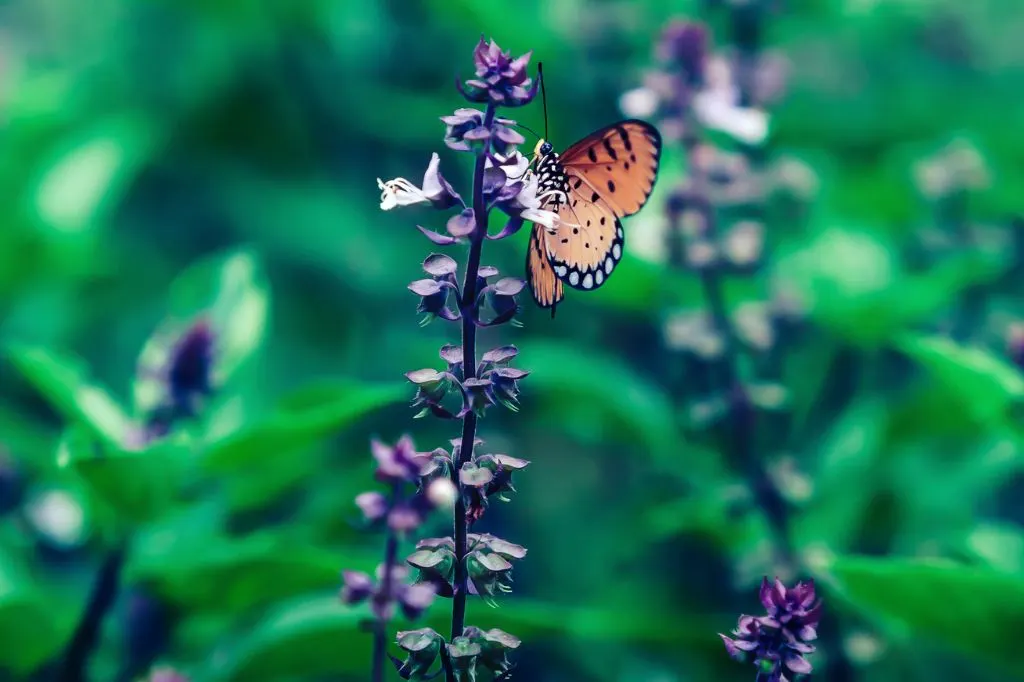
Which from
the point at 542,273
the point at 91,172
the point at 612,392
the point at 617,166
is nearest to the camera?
the point at 542,273

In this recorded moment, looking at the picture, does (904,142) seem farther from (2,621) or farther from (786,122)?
(2,621)

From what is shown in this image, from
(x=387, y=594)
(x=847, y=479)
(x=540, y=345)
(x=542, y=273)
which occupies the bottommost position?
(x=387, y=594)

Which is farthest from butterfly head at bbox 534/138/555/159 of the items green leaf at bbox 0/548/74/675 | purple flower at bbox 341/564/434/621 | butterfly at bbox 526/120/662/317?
green leaf at bbox 0/548/74/675

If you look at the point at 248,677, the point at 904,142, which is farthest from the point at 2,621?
the point at 904,142

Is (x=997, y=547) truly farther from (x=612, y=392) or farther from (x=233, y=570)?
(x=233, y=570)

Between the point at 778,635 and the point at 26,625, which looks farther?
the point at 26,625

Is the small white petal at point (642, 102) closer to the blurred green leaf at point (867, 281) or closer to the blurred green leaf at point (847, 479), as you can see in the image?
the blurred green leaf at point (867, 281)

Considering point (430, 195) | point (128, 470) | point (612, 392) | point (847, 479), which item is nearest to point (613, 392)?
point (612, 392)
